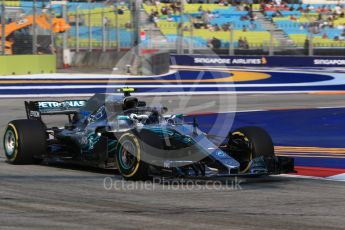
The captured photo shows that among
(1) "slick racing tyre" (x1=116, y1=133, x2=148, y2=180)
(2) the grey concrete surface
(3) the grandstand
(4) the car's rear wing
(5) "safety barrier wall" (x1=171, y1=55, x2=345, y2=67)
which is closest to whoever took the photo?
(2) the grey concrete surface

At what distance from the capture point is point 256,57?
37219 millimetres

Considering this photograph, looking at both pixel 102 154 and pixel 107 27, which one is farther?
pixel 107 27

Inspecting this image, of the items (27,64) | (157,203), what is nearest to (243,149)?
(157,203)

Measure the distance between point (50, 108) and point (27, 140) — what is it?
125 centimetres

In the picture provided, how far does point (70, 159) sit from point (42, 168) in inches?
16.1

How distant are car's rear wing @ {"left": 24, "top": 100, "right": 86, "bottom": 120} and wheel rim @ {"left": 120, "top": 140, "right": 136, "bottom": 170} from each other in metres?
2.59

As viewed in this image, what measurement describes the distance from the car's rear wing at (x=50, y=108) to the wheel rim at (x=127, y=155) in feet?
8.49

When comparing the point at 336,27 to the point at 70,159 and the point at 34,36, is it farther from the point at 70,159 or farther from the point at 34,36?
the point at 70,159

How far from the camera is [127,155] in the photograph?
28.0 ft

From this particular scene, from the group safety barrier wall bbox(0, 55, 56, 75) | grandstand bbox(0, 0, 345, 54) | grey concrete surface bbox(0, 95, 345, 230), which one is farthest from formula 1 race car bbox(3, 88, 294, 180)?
grandstand bbox(0, 0, 345, 54)

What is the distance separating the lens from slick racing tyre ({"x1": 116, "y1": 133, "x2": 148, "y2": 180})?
27.2 feet

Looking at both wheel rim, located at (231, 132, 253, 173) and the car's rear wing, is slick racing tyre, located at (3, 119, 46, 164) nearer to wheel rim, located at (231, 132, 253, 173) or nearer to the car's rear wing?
the car's rear wing

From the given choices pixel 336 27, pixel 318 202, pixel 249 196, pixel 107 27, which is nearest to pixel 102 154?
pixel 249 196

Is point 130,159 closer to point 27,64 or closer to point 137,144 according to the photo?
point 137,144
